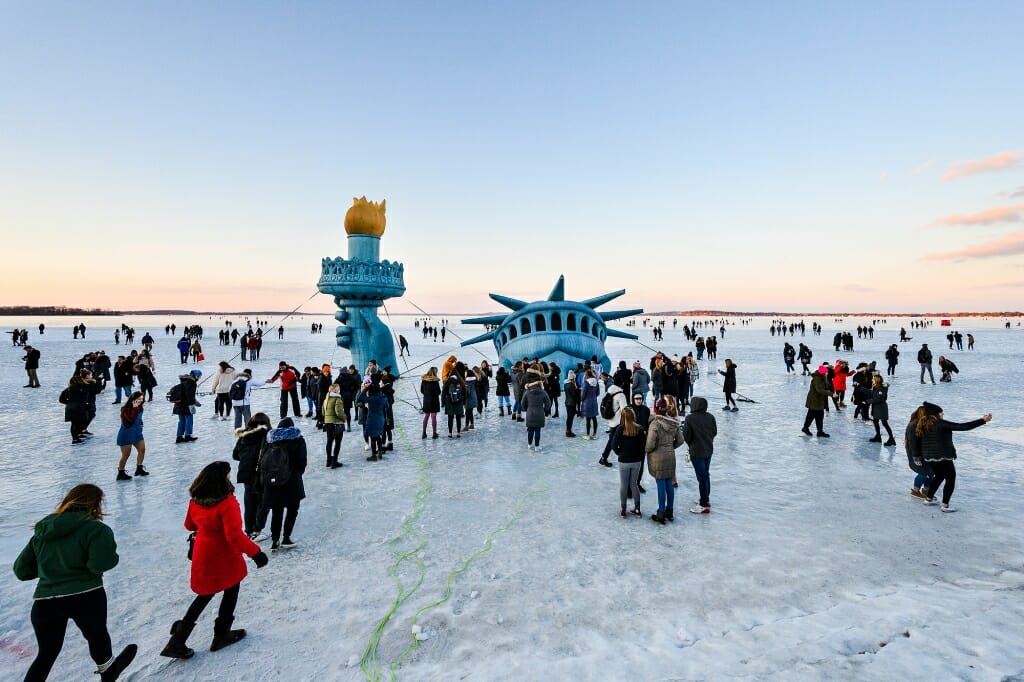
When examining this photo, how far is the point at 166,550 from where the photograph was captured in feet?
17.9

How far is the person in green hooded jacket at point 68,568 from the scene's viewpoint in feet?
9.97

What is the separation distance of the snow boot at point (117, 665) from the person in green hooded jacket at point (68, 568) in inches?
7.3

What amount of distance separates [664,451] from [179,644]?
508 centimetres

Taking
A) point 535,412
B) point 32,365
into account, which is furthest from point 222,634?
point 32,365

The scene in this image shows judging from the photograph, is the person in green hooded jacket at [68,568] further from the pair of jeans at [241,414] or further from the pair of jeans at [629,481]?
the pair of jeans at [241,414]

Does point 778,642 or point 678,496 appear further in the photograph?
point 678,496

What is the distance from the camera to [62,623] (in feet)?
10.3

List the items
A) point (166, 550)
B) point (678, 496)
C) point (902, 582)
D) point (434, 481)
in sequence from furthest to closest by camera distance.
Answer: point (434, 481)
point (678, 496)
point (166, 550)
point (902, 582)

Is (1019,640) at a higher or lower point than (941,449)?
lower

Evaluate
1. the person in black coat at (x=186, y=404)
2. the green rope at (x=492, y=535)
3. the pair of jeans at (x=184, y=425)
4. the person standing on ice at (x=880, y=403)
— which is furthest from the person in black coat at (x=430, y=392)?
the person standing on ice at (x=880, y=403)

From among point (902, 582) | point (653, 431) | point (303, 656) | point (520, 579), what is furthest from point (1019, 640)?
point (303, 656)

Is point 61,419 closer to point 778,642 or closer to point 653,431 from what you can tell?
point 653,431

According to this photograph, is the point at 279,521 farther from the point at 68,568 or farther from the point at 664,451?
the point at 664,451

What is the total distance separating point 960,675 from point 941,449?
3571mm
